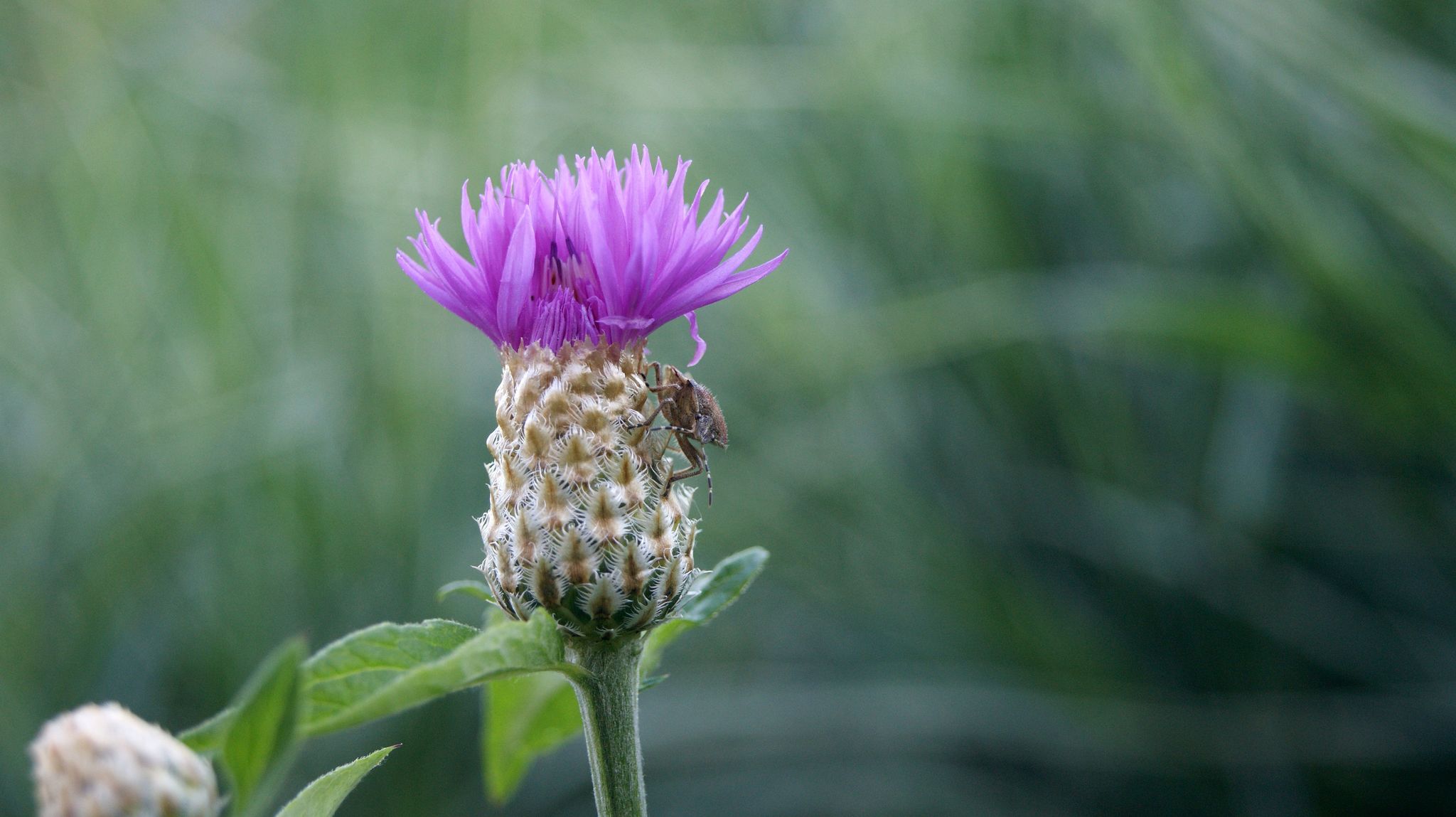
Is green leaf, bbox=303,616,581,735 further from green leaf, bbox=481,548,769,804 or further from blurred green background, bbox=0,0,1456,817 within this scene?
blurred green background, bbox=0,0,1456,817

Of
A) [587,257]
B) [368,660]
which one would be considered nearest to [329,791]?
[368,660]

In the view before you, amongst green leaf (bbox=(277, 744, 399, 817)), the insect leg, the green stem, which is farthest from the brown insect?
green leaf (bbox=(277, 744, 399, 817))

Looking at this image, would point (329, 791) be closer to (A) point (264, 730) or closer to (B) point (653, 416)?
(A) point (264, 730)

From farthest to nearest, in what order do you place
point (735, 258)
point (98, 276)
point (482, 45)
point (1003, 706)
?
point (482, 45) → point (98, 276) → point (1003, 706) → point (735, 258)

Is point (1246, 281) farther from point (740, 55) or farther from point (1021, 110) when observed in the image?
Result: point (740, 55)

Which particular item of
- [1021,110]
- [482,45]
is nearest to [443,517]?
[482,45]

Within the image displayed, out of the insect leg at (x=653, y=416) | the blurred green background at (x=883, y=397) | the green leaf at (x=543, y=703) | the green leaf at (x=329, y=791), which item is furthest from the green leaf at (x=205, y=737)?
the blurred green background at (x=883, y=397)
